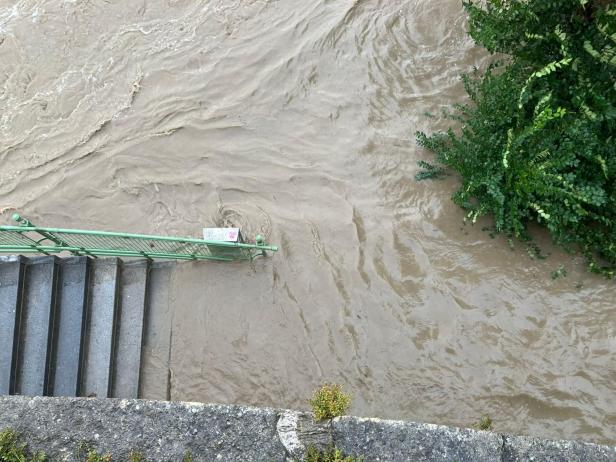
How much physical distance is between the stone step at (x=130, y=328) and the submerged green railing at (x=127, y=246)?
296 mm

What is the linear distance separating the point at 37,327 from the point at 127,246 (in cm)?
126

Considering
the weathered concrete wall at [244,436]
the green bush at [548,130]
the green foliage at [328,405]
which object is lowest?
the weathered concrete wall at [244,436]

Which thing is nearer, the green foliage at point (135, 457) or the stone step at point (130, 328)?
the green foliage at point (135, 457)

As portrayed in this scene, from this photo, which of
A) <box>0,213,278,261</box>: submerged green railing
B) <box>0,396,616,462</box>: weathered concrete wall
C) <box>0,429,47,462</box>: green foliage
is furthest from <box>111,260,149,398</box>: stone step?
<box>0,429,47,462</box>: green foliage

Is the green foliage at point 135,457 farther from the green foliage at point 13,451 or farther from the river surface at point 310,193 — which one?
the river surface at point 310,193

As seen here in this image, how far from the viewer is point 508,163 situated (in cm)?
502

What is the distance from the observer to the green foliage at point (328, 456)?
3.38 meters

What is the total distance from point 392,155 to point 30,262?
168 inches

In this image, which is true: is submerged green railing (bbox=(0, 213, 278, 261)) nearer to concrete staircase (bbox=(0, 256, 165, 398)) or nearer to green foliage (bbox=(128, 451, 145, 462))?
concrete staircase (bbox=(0, 256, 165, 398))

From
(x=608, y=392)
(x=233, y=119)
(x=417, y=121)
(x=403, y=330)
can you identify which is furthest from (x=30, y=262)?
(x=608, y=392)

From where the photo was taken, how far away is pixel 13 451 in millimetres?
3424

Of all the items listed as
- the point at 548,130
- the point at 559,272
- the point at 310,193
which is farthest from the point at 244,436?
the point at 548,130

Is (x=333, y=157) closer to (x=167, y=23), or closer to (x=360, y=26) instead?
(x=360, y=26)

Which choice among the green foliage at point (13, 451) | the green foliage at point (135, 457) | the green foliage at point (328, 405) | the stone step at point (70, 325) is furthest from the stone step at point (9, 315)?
the green foliage at point (328, 405)
